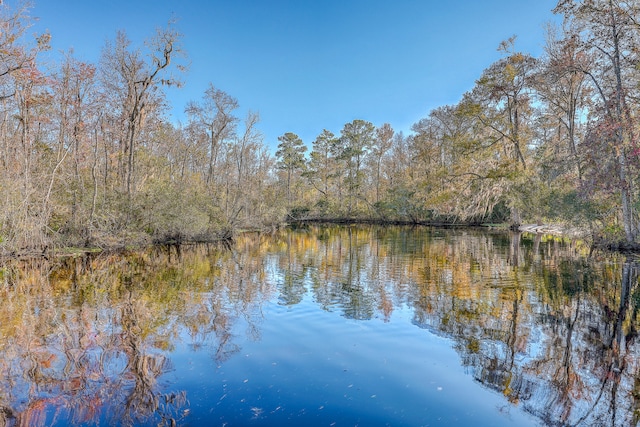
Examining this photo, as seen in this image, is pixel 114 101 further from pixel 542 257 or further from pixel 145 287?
pixel 542 257

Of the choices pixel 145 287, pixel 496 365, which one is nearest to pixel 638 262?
pixel 496 365

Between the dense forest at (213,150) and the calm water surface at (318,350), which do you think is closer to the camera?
the calm water surface at (318,350)

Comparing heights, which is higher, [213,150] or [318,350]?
[213,150]

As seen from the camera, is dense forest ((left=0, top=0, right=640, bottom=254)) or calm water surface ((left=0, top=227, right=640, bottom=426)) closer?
calm water surface ((left=0, top=227, right=640, bottom=426))

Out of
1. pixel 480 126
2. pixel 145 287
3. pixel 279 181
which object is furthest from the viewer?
pixel 279 181

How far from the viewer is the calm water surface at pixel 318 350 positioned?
418cm

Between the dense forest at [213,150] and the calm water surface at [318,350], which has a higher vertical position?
the dense forest at [213,150]

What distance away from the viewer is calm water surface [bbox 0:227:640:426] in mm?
4184

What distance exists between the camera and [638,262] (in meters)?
14.0

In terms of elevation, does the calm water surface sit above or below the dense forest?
below

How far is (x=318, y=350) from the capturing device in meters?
5.94

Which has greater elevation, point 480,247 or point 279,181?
point 279,181

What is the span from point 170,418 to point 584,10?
67.4 feet

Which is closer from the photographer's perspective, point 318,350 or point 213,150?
point 318,350
